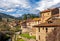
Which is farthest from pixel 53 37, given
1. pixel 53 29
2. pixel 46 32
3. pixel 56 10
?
pixel 56 10

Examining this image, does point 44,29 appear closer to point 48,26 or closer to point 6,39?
point 48,26

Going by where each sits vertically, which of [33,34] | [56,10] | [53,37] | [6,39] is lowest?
[6,39]

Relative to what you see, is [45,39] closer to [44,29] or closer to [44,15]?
[44,29]

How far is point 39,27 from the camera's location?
25.4 m

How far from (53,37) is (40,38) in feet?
16.8

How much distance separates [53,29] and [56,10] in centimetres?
2177

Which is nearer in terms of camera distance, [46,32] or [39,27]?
[46,32]

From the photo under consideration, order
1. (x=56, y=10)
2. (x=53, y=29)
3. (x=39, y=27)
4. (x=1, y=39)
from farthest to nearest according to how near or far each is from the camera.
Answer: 1. (x=1, y=39)
2. (x=56, y=10)
3. (x=39, y=27)
4. (x=53, y=29)

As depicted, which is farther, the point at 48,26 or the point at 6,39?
the point at 6,39

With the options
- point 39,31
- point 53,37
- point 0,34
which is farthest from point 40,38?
point 0,34

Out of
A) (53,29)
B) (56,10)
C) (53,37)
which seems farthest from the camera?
(56,10)

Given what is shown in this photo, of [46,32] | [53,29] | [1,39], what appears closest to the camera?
[53,29]

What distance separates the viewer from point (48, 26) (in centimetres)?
2347

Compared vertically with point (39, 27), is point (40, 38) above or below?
below
